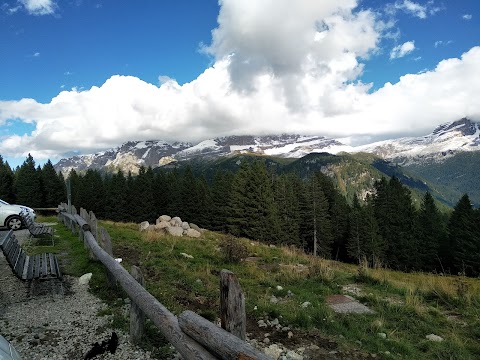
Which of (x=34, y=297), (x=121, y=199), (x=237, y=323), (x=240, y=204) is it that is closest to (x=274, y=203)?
(x=240, y=204)

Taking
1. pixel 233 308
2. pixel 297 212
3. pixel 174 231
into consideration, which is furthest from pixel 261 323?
pixel 297 212

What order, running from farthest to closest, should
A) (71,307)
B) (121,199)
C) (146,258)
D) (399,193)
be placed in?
(121,199)
(399,193)
(146,258)
(71,307)

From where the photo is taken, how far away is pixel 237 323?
3863 mm

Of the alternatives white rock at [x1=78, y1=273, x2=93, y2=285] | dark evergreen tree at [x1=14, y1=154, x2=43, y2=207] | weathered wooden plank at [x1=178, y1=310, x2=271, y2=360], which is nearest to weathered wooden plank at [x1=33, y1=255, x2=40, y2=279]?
white rock at [x1=78, y1=273, x2=93, y2=285]

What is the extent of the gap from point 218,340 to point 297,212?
5696 cm

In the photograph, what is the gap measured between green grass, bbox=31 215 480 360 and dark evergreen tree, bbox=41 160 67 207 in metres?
69.0

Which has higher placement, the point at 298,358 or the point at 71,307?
the point at 71,307

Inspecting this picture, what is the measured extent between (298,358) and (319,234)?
53591 mm

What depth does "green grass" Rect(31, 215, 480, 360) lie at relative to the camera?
20.3 ft

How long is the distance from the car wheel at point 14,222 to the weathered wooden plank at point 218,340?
63.8ft

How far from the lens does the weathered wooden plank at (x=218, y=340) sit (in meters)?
3.28

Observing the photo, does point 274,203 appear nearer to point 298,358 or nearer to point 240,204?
point 240,204

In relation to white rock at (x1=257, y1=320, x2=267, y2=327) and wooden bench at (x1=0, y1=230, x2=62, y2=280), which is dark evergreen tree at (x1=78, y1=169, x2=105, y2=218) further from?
white rock at (x1=257, y1=320, x2=267, y2=327)

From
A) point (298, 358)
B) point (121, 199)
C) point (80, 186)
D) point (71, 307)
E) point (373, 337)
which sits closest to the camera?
point (298, 358)
